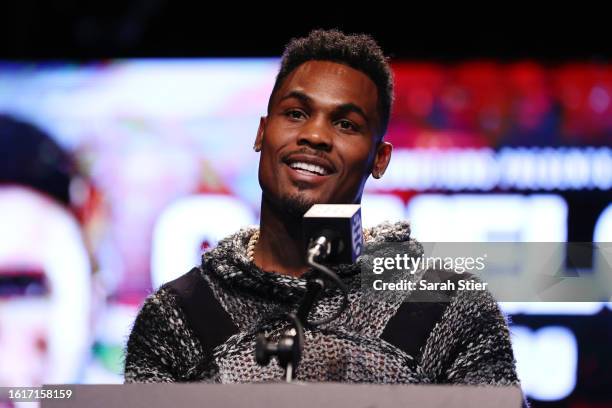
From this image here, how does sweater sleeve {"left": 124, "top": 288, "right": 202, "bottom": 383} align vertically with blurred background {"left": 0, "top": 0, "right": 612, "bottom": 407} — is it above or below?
below

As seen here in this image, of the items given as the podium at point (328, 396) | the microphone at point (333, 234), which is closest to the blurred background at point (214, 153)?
the microphone at point (333, 234)

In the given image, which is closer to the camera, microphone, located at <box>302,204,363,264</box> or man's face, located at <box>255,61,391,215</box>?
microphone, located at <box>302,204,363,264</box>

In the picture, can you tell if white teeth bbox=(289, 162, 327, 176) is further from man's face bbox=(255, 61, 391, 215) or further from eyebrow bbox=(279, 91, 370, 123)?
eyebrow bbox=(279, 91, 370, 123)

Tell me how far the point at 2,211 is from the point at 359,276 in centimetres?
204

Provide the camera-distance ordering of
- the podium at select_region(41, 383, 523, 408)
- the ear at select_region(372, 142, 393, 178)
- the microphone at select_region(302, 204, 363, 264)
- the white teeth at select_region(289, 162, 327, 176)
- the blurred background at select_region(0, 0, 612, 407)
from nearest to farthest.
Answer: the podium at select_region(41, 383, 523, 408) < the microphone at select_region(302, 204, 363, 264) < the white teeth at select_region(289, 162, 327, 176) < the ear at select_region(372, 142, 393, 178) < the blurred background at select_region(0, 0, 612, 407)

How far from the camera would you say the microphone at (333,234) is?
1.56 metres

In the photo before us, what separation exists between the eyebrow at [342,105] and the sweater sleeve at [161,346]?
52cm

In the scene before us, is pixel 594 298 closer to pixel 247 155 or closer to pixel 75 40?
pixel 247 155

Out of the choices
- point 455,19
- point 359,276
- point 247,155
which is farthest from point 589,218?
point 359,276

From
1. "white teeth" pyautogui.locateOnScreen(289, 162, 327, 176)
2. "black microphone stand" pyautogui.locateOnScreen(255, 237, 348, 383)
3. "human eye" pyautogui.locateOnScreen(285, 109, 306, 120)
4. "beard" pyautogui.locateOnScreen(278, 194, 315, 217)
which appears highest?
"human eye" pyautogui.locateOnScreen(285, 109, 306, 120)

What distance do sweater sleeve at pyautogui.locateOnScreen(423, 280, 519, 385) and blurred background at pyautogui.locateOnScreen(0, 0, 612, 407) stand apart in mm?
1454

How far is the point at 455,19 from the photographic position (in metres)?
3.65

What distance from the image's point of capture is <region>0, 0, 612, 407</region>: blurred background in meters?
3.59

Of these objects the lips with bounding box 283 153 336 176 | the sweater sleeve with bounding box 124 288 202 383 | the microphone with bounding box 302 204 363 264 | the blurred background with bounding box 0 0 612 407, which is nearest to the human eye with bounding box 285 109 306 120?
the lips with bounding box 283 153 336 176
